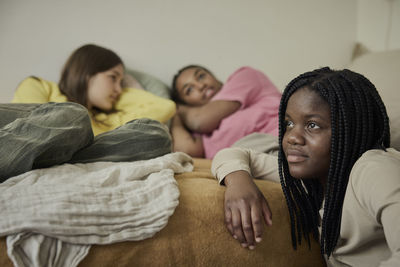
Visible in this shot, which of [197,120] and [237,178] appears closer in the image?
[237,178]

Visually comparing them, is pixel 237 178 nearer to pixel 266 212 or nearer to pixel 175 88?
pixel 266 212

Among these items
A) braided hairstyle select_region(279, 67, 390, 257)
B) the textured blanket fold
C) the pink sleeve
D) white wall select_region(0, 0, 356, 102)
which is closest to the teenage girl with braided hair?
braided hairstyle select_region(279, 67, 390, 257)

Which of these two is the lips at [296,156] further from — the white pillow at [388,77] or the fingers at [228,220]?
the white pillow at [388,77]

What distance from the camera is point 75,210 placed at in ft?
1.56

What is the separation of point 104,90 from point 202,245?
958 mm

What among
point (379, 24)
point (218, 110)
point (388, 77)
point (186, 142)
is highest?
point (379, 24)

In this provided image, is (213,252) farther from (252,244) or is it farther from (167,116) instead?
(167,116)

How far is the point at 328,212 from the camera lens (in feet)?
2.07

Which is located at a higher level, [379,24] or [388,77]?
[379,24]

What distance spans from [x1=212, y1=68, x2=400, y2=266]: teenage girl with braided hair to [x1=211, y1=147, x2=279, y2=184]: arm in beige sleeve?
3cm

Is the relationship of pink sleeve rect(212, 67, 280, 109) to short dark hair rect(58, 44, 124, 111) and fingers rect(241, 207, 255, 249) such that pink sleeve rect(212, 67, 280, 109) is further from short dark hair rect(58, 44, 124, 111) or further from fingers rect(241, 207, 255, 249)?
fingers rect(241, 207, 255, 249)

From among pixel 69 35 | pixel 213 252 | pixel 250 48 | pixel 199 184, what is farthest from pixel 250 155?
pixel 69 35

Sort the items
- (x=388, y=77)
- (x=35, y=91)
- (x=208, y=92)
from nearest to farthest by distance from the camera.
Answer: (x=388, y=77) < (x=35, y=91) < (x=208, y=92)

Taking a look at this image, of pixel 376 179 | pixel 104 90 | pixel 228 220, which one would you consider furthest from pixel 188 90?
pixel 376 179
